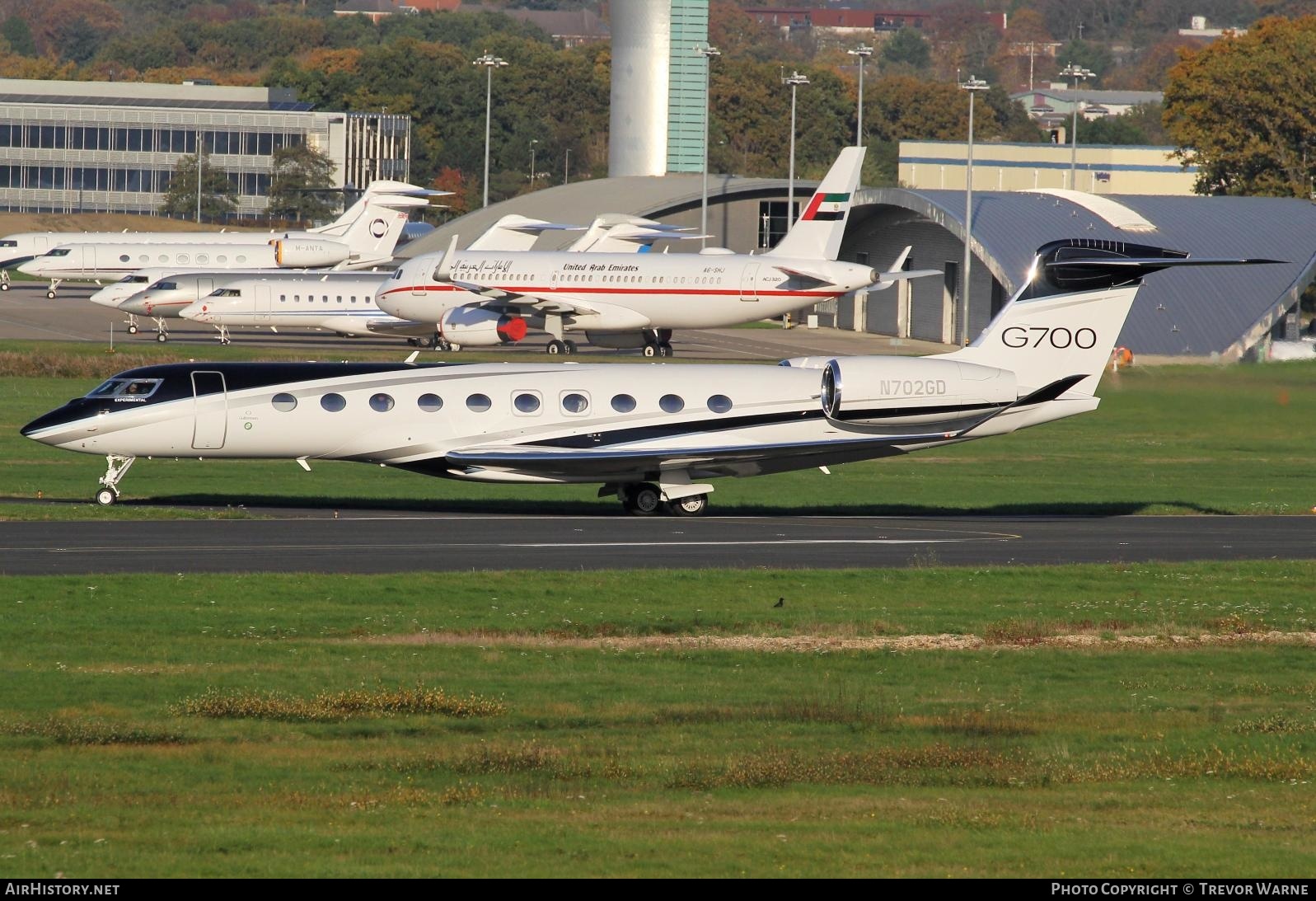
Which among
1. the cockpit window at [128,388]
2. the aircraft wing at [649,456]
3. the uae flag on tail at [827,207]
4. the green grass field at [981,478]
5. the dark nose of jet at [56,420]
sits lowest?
the green grass field at [981,478]

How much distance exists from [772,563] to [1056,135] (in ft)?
490

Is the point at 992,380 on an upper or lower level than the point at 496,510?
upper

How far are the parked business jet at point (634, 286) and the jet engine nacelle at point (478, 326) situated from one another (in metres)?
0.17

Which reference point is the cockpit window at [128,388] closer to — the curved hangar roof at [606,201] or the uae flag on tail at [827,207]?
the uae flag on tail at [827,207]

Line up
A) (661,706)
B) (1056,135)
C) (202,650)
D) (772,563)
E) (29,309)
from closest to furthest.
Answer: (661,706), (202,650), (772,563), (29,309), (1056,135)

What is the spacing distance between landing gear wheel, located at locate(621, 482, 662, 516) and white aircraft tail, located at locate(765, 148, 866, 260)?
120 feet

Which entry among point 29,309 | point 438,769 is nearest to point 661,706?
point 438,769

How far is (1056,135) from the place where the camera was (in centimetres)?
16988

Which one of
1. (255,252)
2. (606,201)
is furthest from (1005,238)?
(255,252)

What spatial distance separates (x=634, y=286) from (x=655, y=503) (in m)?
41.8

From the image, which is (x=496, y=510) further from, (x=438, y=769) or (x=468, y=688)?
(x=438, y=769)

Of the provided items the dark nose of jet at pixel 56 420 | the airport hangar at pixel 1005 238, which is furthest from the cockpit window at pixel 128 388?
the airport hangar at pixel 1005 238

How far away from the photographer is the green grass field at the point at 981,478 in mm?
37531

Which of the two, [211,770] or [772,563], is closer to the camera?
[211,770]
